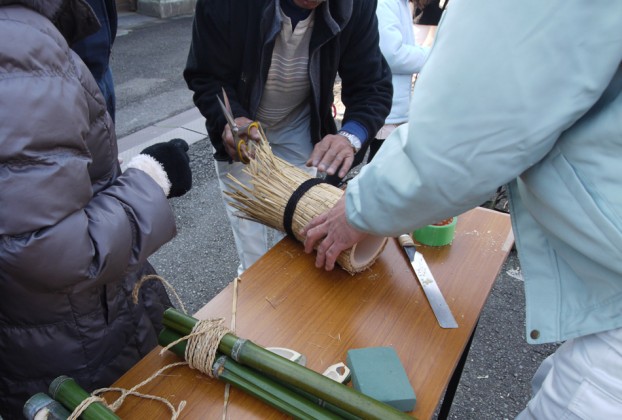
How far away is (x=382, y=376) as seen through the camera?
956 millimetres

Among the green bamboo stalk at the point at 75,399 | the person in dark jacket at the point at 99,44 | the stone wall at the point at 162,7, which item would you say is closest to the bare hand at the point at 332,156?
the person in dark jacket at the point at 99,44

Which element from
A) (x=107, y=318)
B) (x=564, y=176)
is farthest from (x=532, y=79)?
(x=107, y=318)

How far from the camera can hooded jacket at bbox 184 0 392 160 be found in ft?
5.63

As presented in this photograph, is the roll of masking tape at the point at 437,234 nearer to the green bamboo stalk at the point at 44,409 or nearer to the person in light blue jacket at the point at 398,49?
the green bamboo stalk at the point at 44,409

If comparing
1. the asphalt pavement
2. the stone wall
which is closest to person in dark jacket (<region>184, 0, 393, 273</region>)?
the asphalt pavement

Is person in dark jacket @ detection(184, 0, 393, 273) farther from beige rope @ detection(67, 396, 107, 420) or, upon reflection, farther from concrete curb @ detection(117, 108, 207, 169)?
concrete curb @ detection(117, 108, 207, 169)

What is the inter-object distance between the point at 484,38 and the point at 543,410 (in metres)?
0.75

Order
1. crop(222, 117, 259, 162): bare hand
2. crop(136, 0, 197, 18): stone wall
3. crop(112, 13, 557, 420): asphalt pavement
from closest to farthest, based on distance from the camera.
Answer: crop(222, 117, 259, 162): bare hand → crop(112, 13, 557, 420): asphalt pavement → crop(136, 0, 197, 18): stone wall

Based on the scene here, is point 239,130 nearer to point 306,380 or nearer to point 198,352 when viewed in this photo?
point 198,352

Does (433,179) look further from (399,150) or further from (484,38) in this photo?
(484,38)

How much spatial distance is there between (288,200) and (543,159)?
0.78m

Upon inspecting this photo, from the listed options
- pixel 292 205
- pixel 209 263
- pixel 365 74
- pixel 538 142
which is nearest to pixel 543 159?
pixel 538 142

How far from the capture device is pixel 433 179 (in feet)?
2.75

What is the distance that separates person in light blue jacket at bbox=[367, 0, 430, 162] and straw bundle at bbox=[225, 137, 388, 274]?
1.28 m
